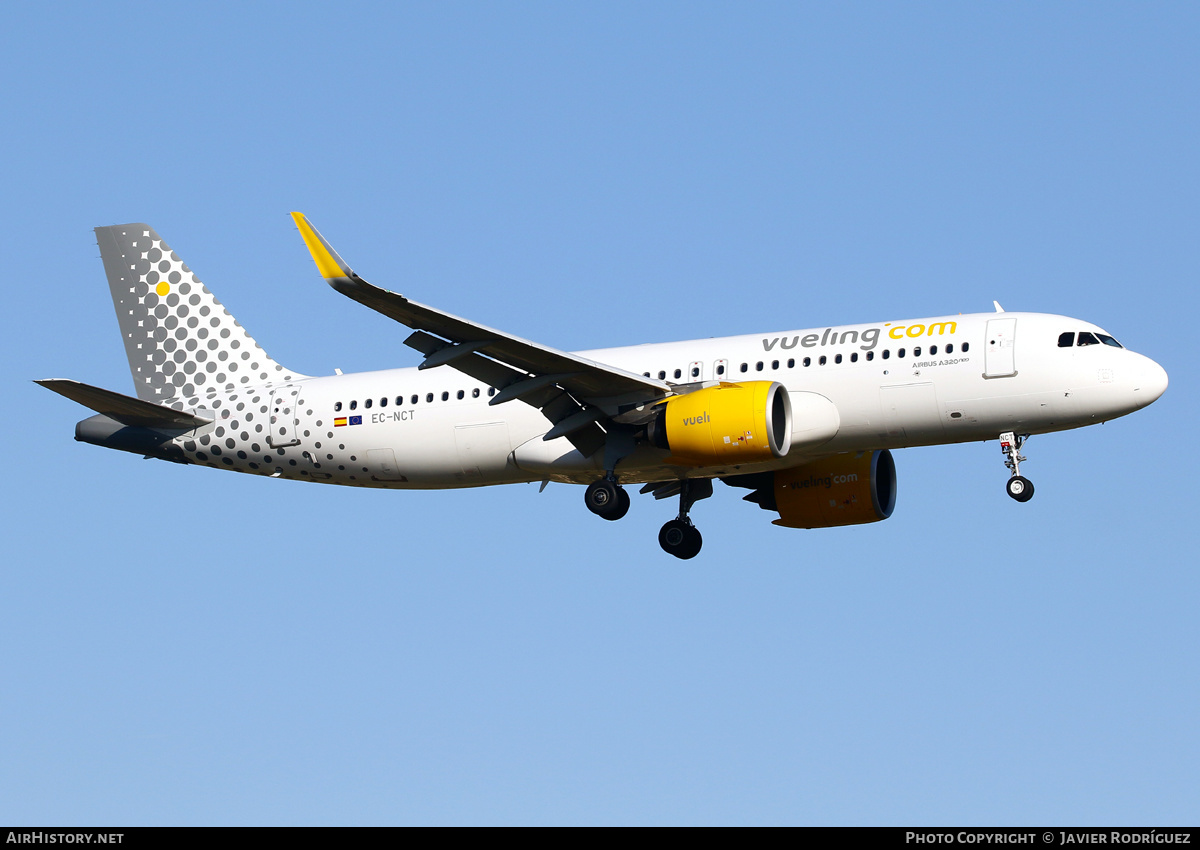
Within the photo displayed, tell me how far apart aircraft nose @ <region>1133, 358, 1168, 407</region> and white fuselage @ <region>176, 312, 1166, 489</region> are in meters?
0.03

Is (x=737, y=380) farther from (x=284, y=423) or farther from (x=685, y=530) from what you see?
(x=284, y=423)

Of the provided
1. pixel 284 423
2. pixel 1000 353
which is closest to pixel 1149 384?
pixel 1000 353

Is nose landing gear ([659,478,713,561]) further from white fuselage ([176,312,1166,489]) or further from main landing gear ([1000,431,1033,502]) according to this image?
main landing gear ([1000,431,1033,502])

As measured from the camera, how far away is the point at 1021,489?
102ft

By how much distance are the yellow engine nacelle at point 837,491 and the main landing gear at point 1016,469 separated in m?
4.71

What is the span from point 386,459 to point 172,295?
27.1 feet

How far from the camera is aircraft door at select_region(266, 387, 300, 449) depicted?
117ft

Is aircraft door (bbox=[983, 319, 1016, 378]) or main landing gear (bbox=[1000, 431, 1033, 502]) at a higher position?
aircraft door (bbox=[983, 319, 1016, 378])

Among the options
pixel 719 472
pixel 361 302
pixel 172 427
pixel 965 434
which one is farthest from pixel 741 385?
pixel 172 427

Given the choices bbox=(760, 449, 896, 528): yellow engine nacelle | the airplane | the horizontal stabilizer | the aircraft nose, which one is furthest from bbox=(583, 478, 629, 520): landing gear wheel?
the aircraft nose
